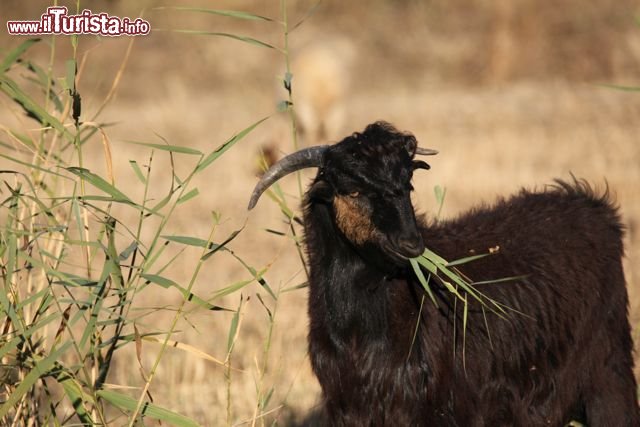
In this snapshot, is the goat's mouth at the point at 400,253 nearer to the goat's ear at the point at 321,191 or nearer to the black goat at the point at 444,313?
the black goat at the point at 444,313

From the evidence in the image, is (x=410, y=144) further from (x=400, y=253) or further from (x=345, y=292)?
(x=345, y=292)

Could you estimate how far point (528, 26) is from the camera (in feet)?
82.8

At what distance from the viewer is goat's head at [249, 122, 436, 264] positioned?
4.61m

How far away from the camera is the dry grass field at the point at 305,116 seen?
25.3 feet

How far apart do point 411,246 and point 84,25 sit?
2266 millimetres

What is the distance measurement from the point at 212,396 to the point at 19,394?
3139mm

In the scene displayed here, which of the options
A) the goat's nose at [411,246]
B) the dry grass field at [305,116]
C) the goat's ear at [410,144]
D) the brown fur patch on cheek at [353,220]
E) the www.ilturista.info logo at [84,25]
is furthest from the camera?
the dry grass field at [305,116]

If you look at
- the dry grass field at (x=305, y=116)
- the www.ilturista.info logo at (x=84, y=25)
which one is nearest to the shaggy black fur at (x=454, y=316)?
the dry grass field at (x=305, y=116)

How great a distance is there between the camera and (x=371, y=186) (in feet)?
15.4

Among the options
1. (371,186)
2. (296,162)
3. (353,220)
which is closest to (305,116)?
(296,162)

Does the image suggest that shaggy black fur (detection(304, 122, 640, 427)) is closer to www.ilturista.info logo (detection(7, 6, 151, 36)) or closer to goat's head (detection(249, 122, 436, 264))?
goat's head (detection(249, 122, 436, 264))

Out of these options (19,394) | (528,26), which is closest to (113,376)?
(19,394)

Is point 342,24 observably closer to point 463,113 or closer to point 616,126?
point 463,113

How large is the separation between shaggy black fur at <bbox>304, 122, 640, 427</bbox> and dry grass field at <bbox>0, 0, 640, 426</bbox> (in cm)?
33
